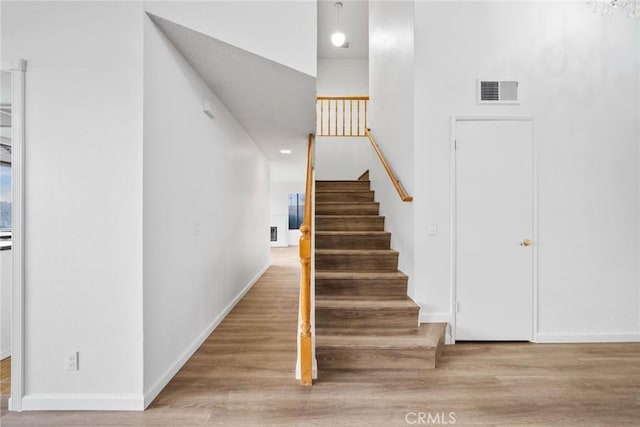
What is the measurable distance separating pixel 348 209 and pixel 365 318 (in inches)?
70.1

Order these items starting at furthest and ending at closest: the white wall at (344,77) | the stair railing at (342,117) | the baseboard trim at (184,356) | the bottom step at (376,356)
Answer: the white wall at (344,77) < the stair railing at (342,117) < the bottom step at (376,356) < the baseboard trim at (184,356)

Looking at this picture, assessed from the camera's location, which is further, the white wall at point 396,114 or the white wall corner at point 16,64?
the white wall at point 396,114

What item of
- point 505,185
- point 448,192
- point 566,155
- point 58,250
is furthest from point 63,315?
point 566,155

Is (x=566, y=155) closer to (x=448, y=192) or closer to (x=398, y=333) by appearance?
(x=448, y=192)

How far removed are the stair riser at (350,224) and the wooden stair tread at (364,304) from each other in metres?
1.14

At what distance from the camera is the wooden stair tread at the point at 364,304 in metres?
2.84

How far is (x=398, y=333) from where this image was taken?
110 inches

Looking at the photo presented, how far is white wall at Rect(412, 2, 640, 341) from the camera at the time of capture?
122 inches

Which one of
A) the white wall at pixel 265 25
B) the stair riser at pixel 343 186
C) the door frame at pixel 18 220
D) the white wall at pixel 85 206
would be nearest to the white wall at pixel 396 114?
the stair riser at pixel 343 186

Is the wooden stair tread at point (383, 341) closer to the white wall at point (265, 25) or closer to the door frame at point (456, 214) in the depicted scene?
the door frame at point (456, 214)

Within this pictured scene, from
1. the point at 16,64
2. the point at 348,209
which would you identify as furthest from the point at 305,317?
the point at 16,64

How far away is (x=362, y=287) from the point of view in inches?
124

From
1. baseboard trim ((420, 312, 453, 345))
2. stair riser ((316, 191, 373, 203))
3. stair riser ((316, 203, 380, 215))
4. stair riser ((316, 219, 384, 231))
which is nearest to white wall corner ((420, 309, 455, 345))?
baseboard trim ((420, 312, 453, 345))

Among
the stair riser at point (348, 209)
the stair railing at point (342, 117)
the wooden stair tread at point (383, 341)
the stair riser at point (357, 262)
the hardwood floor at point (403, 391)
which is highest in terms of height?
the stair railing at point (342, 117)
